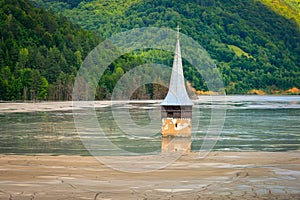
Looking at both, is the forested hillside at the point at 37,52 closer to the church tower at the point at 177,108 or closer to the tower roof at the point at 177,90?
the church tower at the point at 177,108

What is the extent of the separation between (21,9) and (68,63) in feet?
86.5

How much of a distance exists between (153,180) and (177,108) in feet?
48.5

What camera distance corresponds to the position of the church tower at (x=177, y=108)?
36.3 m

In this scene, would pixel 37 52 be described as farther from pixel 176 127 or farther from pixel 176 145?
pixel 176 145

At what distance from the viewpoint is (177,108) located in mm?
36312

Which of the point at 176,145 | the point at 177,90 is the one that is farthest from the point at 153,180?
the point at 177,90

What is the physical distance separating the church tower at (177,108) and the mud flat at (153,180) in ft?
26.8

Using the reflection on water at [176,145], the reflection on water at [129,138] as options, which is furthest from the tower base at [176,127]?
the reflection on water at [129,138]

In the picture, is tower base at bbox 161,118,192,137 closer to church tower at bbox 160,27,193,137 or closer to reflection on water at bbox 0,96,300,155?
church tower at bbox 160,27,193,137

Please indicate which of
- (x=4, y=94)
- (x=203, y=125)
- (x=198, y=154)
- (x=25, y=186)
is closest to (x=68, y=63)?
(x=4, y=94)

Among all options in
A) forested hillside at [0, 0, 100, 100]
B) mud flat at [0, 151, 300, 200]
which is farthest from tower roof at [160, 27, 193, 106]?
forested hillside at [0, 0, 100, 100]

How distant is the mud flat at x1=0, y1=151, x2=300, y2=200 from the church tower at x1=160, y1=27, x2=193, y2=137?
8181mm

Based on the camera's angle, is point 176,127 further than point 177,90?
Yes

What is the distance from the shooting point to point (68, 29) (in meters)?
174
